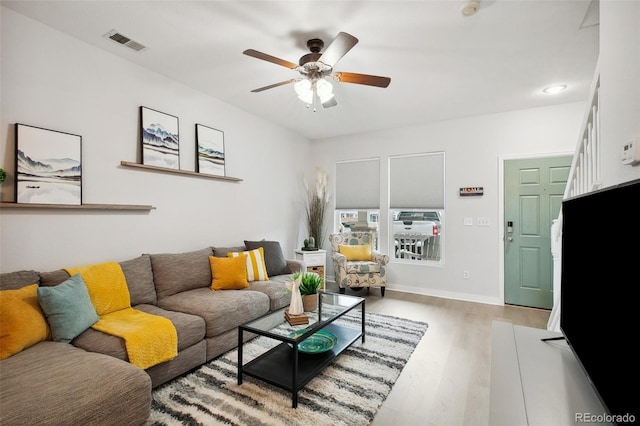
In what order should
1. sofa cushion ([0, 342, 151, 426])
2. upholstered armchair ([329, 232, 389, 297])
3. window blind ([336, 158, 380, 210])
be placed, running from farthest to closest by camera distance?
window blind ([336, 158, 380, 210]), upholstered armchair ([329, 232, 389, 297]), sofa cushion ([0, 342, 151, 426])

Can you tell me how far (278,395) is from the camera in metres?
1.94

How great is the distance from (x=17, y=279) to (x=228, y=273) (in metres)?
1.52

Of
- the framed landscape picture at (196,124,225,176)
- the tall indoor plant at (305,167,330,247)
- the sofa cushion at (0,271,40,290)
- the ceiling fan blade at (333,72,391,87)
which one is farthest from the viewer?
the tall indoor plant at (305,167,330,247)

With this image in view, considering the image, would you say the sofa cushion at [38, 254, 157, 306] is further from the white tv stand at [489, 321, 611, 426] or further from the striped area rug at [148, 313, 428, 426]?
the white tv stand at [489, 321, 611, 426]

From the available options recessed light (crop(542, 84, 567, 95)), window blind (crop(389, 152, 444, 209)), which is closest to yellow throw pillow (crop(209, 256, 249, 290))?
window blind (crop(389, 152, 444, 209))

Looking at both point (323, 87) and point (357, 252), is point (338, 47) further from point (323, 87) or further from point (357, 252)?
point (357, 252)

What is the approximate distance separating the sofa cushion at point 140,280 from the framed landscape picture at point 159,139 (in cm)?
99

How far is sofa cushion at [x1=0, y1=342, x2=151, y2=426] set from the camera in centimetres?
119

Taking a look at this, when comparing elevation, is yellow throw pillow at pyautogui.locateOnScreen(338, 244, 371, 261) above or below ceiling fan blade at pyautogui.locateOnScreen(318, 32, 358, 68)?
below

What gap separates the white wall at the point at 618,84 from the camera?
131 cm

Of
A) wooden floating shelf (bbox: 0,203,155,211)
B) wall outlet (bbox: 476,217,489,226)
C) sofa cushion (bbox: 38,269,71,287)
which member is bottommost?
sofa cushion (bbox: 38,269,71,287)

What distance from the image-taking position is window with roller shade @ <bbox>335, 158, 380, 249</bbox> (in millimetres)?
4996

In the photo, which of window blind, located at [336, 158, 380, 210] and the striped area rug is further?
window blind, located at [336, 158, 380, 210]

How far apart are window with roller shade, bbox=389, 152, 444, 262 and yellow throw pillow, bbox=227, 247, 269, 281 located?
2.37 metres
